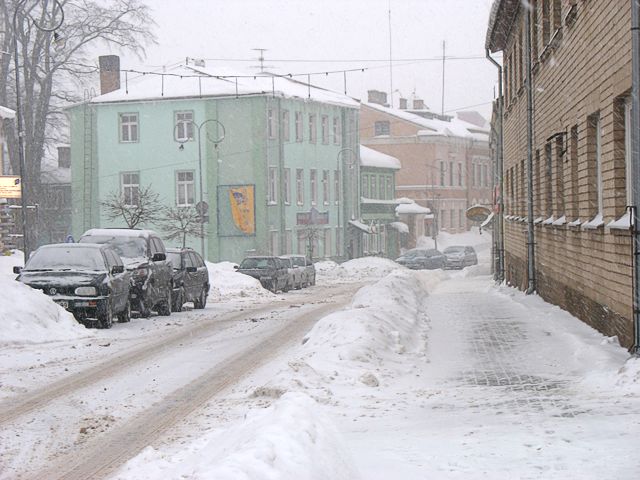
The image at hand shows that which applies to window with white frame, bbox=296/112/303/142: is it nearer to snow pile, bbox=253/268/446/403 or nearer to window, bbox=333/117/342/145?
window, bbox=333/117/342/145

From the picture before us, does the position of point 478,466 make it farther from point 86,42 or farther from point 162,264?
point 86,42

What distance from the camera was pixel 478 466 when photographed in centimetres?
717

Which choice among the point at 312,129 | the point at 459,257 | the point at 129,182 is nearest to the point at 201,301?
the point at 129,182

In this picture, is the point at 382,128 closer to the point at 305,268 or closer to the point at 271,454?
the point at 305,268

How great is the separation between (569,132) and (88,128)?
45541mm

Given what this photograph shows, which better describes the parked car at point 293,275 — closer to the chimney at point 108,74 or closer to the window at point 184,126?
the window at point 184,126

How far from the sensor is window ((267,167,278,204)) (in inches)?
2317

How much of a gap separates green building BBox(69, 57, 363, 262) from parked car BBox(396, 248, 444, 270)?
5251 mm

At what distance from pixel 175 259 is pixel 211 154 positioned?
3036 centimetres

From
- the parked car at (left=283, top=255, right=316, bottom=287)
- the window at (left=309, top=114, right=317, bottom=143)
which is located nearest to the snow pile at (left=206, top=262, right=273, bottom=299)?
the parked car at (left=283, top=255, right=316, bottom=287)

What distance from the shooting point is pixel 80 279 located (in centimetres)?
2052

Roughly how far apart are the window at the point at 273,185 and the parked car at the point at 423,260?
9.53m

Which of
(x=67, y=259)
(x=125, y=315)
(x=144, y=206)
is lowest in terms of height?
(x=125, y=315)

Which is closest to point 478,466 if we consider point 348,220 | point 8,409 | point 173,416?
point 173,416
